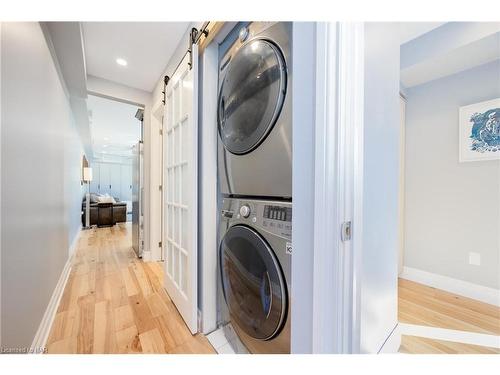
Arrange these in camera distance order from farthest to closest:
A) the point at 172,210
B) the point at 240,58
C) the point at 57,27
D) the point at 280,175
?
the point at 172,210, the point at 57,27, the point at 240,58, the point at 280,175

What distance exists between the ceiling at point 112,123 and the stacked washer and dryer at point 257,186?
2.97 meters

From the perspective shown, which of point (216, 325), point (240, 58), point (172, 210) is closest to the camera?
point (240, 58)

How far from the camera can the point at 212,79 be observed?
1257 mm

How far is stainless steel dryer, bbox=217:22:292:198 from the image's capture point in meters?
0.78

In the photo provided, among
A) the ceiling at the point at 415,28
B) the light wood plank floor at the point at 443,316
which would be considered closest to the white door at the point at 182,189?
the light wood plank floor at the point at 443,316

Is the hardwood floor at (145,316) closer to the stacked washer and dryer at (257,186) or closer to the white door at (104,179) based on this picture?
the stacked washer and dryer at (257,186)

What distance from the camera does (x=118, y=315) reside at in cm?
149

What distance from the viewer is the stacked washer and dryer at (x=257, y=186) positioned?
780 millimetres

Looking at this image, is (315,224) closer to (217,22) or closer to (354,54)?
(354,54)

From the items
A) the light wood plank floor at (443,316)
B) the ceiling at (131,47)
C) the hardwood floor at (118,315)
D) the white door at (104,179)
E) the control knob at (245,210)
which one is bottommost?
the hardwood floor at (118,315)

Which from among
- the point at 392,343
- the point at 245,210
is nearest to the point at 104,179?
the point at 245,210

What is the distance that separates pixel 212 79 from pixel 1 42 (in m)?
0.91
